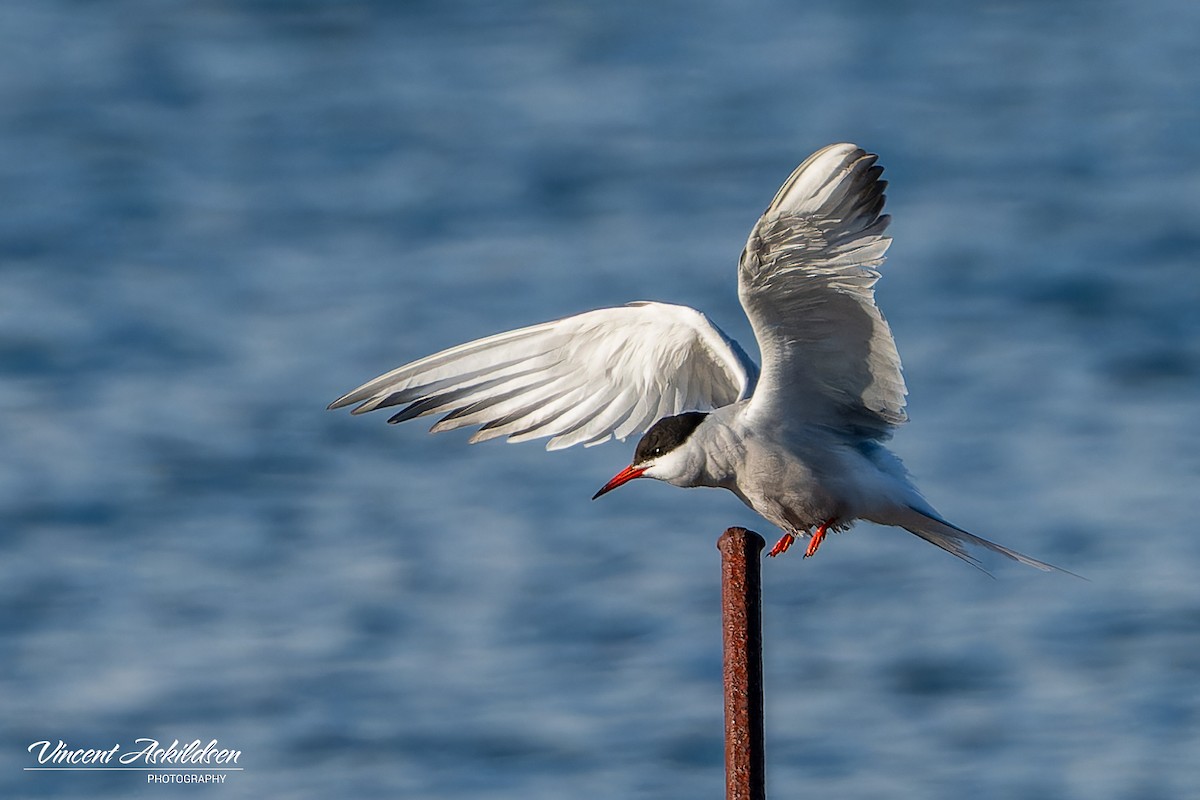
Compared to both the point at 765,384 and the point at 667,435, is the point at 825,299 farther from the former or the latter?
the point at 667,435

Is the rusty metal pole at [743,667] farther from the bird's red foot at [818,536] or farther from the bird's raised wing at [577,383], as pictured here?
the bird's raised wing at [577,383]

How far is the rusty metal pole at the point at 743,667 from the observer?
14.5ft

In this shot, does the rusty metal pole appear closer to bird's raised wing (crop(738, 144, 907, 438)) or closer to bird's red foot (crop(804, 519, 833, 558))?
bird's raised wing (crop(738, 144, 907, 438))

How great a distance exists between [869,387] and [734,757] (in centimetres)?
215

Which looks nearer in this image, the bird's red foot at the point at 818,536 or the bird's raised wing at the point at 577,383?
the bird's red foot at the point at 818,536

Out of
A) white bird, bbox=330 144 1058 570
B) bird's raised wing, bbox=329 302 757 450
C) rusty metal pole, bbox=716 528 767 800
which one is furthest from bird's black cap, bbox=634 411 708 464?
rusty metal pole, bbox=716 528 767 800

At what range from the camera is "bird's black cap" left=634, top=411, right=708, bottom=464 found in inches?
247

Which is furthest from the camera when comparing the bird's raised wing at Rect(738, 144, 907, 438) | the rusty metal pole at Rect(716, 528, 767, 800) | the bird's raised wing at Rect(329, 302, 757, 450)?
the bird's raised wing at Rect(329, 302, 757, 450)

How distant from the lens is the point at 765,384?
624 centimetres

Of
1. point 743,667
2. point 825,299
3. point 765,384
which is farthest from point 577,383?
point 743,667

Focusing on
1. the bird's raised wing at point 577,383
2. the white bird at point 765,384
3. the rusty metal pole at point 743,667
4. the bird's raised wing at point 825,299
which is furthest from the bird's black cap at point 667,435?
the rusty metal pole at point 743,667

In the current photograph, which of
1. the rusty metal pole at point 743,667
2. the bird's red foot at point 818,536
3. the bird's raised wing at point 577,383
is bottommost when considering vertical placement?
the rusty metal pole at point 743,667

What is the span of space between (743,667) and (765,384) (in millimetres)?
1901

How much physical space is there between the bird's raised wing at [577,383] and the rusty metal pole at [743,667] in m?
2.46
